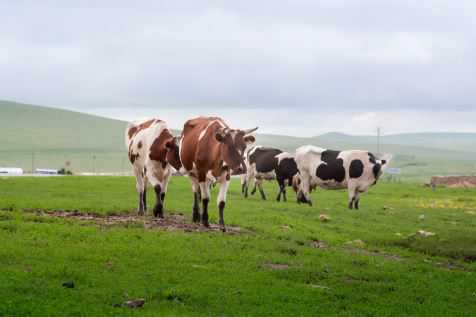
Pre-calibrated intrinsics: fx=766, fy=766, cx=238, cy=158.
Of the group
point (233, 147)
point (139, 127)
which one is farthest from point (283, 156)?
point (233, 147)

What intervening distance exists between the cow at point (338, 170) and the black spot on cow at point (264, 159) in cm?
411

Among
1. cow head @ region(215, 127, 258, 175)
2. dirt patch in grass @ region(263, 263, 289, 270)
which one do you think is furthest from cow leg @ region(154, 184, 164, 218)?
dirt patch in grass @ region(263, 263, 289, 270)

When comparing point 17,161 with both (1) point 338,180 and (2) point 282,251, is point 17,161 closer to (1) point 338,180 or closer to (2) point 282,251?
(1) point 338,180

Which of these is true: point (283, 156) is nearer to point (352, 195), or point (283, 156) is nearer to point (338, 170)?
point (338, 170)

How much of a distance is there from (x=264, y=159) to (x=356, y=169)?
26.7 feet

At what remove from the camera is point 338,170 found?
38.2 meters

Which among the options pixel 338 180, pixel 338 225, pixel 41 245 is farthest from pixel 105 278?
pixel 338 180

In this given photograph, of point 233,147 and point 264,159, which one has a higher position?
point 233,147

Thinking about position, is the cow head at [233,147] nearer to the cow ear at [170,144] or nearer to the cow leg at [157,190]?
the cow ear at [170,144]

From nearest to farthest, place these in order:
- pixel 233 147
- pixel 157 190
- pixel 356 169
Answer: pixel 233 147 < pixel 157 190 < pixel 356 169

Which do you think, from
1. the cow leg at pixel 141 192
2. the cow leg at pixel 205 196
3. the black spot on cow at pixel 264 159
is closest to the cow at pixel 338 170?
the black spot on cow at pixel 264 159

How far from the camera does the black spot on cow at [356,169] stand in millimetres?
37500

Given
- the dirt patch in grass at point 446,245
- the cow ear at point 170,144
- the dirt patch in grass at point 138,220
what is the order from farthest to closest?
the cow ear at point 170,144
the dirt patch in grass at point 138,220
the dirt patch in grass at point 446,245

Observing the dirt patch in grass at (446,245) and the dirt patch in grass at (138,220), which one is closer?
the dirt patch in grass at (446,245)
